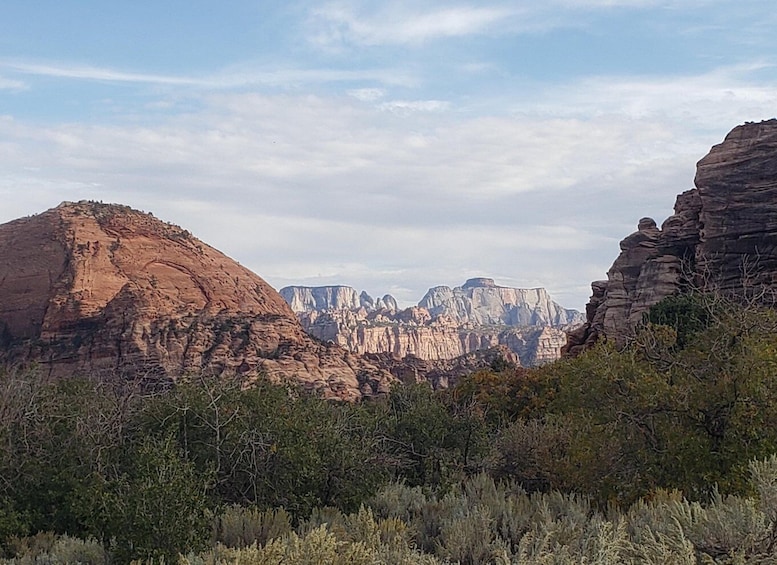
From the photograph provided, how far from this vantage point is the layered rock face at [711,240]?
39.8m

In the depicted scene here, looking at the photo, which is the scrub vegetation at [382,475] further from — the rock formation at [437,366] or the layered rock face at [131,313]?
the rock formation at [437,366]

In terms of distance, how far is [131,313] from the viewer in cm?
5475

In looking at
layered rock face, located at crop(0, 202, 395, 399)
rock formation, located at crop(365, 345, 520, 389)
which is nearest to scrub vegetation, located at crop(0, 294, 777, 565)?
layered rock face, located at crop(0, 202, 395, 399)

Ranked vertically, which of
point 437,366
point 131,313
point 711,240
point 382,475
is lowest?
point 437,366

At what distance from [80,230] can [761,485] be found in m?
61.5

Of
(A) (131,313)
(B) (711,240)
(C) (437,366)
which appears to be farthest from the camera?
(C) (437,366)

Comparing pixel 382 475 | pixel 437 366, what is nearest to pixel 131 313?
pixel 437 366

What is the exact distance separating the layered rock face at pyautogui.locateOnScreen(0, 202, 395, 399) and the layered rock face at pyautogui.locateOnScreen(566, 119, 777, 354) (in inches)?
699

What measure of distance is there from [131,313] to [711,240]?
3952 centimetres

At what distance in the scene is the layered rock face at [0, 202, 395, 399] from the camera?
52156 mm

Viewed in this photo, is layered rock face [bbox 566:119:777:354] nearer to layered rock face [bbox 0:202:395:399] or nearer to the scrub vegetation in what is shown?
layered rock face [bbox 0:202:395:399]

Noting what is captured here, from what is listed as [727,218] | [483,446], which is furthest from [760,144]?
[483,446]

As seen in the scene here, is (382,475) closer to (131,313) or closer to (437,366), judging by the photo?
(131,313)

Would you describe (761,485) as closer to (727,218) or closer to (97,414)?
(97,414)
